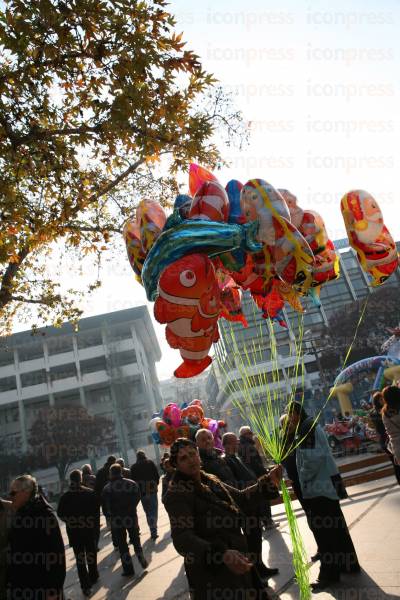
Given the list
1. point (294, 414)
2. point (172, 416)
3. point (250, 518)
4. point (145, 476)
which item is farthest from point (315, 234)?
point (145, 476)

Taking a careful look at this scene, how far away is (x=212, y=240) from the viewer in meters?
3.32

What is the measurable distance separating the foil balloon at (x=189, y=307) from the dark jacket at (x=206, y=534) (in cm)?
93

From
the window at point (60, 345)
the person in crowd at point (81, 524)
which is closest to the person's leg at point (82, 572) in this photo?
the person in crowd at point (81, 524)

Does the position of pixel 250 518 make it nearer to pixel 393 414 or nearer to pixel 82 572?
pixel 393 414

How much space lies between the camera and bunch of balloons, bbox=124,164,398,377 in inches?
130

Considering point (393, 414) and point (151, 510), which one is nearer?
point (393, 414)

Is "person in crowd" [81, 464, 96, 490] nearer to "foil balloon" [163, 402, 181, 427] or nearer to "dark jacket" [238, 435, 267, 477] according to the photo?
"foil balloon" [163, 402, 181, 427]

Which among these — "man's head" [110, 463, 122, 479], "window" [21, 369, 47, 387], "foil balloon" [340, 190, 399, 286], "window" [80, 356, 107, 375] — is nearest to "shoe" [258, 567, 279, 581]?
"man's head" [110, 463, 122, 479]

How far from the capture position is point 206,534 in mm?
2781

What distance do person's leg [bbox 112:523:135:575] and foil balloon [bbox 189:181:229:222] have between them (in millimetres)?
5104

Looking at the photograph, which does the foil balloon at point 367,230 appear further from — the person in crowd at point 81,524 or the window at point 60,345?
the window at point 60,345

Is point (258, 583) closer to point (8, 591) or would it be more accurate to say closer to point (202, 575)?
point (202, 575)

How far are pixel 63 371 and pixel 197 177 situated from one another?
48619 millimetres

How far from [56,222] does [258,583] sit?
16.8ft
